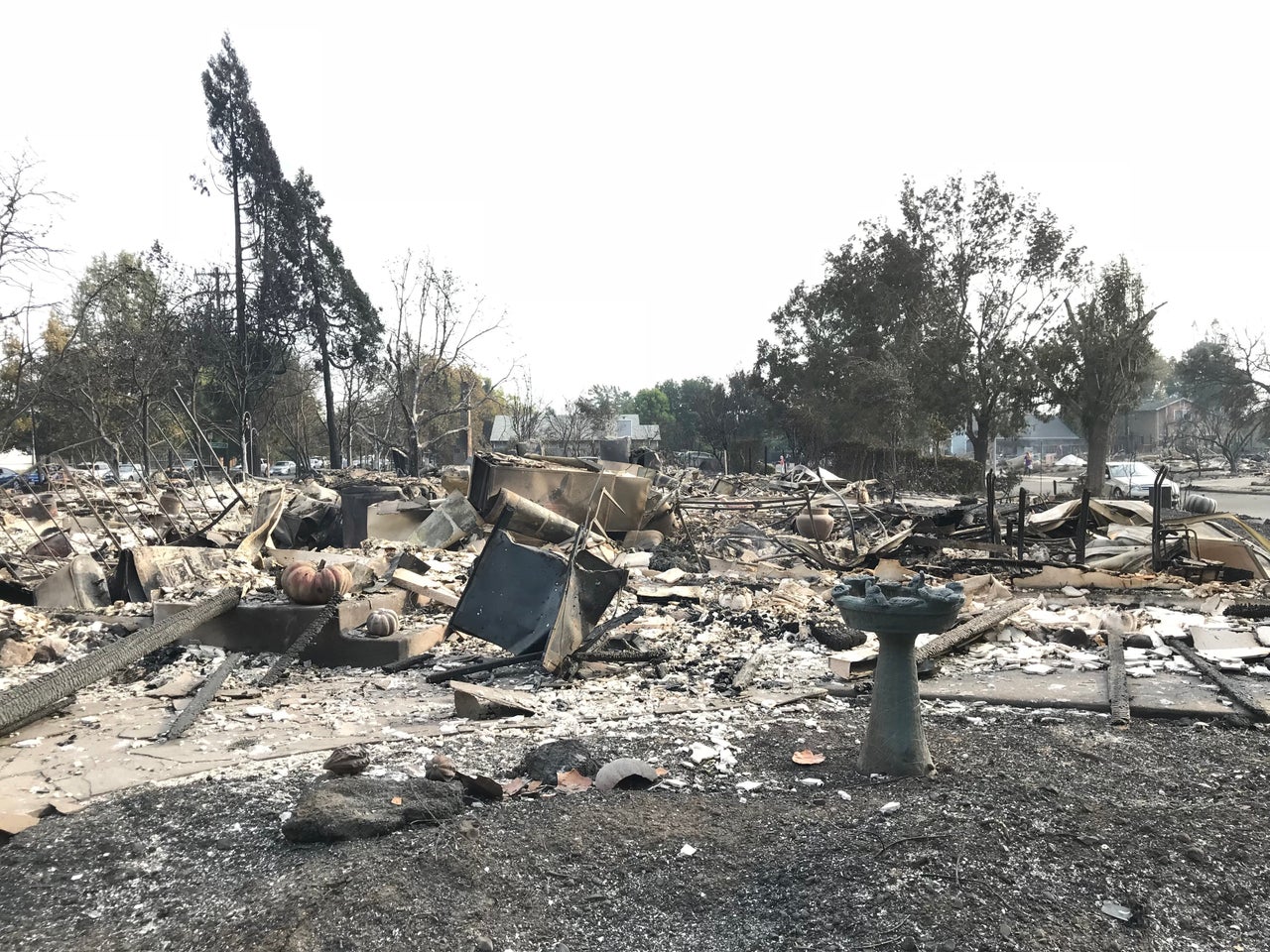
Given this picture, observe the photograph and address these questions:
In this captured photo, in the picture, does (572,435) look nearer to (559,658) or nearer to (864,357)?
(864,357)

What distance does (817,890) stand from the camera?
8.65 ft

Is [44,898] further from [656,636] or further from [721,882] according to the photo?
[656,636]

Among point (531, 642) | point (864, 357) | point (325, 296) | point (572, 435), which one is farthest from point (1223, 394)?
point (531, 642)

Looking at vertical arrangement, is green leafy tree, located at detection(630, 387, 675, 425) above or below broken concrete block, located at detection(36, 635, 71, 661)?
above

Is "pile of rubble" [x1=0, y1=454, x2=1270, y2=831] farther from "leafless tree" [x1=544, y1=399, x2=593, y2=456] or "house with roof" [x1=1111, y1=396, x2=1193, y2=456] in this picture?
"house with roof" [x1=1111, y1=396, x2=1193, y2=456]

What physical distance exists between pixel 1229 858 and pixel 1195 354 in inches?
2508

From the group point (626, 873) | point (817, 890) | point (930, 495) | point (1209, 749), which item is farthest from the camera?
point (930, 495)

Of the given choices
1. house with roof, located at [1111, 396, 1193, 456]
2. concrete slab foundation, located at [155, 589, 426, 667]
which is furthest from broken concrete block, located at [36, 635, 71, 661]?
house with roof, located at [1111, 396, 1193, 456]

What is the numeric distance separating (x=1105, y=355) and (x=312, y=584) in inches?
1021

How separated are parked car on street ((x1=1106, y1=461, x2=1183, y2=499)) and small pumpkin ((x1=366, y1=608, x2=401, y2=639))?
17.7 meters

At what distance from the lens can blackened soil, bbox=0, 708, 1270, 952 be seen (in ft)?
8.13

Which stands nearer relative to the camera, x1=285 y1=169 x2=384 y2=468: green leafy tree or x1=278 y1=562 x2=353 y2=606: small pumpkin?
x1=278 y1=562 x2=353 y2=606: small pumpkin

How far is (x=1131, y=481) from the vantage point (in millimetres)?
22531

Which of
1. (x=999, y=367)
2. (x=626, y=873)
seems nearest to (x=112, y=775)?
(x=626, y=873)
